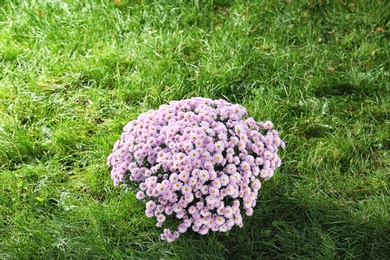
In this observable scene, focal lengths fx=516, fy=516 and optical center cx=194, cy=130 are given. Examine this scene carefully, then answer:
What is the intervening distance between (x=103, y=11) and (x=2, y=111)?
4.07 ft

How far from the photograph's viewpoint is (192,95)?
11.7ft

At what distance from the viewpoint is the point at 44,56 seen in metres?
3.84

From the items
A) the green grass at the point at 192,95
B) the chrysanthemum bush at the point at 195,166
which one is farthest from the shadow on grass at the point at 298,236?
the chrysanthemum bush at the point at 195,166

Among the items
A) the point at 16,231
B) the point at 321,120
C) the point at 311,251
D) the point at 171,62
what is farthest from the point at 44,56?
the point at 311,251

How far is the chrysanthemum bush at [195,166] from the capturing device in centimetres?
243

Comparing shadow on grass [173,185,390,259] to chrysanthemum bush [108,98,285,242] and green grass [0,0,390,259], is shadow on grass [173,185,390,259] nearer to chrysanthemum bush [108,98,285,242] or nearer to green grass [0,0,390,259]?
green grass [0,0,390,259]

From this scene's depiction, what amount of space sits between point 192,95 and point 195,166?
1.19 m

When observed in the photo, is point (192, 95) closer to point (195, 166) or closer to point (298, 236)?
point (195, 166)

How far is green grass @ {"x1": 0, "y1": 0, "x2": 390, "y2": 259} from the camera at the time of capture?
8.91ft

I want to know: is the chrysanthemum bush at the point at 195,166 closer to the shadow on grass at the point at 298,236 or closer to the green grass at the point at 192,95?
the shadow on grass at the point at 298,236

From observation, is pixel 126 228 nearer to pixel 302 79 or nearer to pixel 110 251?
pixel 110 251

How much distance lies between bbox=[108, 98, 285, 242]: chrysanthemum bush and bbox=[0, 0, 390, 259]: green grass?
0.76 ft

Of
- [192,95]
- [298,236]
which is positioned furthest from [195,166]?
[192,95]

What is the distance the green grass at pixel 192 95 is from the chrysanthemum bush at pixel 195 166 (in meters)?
0.23
